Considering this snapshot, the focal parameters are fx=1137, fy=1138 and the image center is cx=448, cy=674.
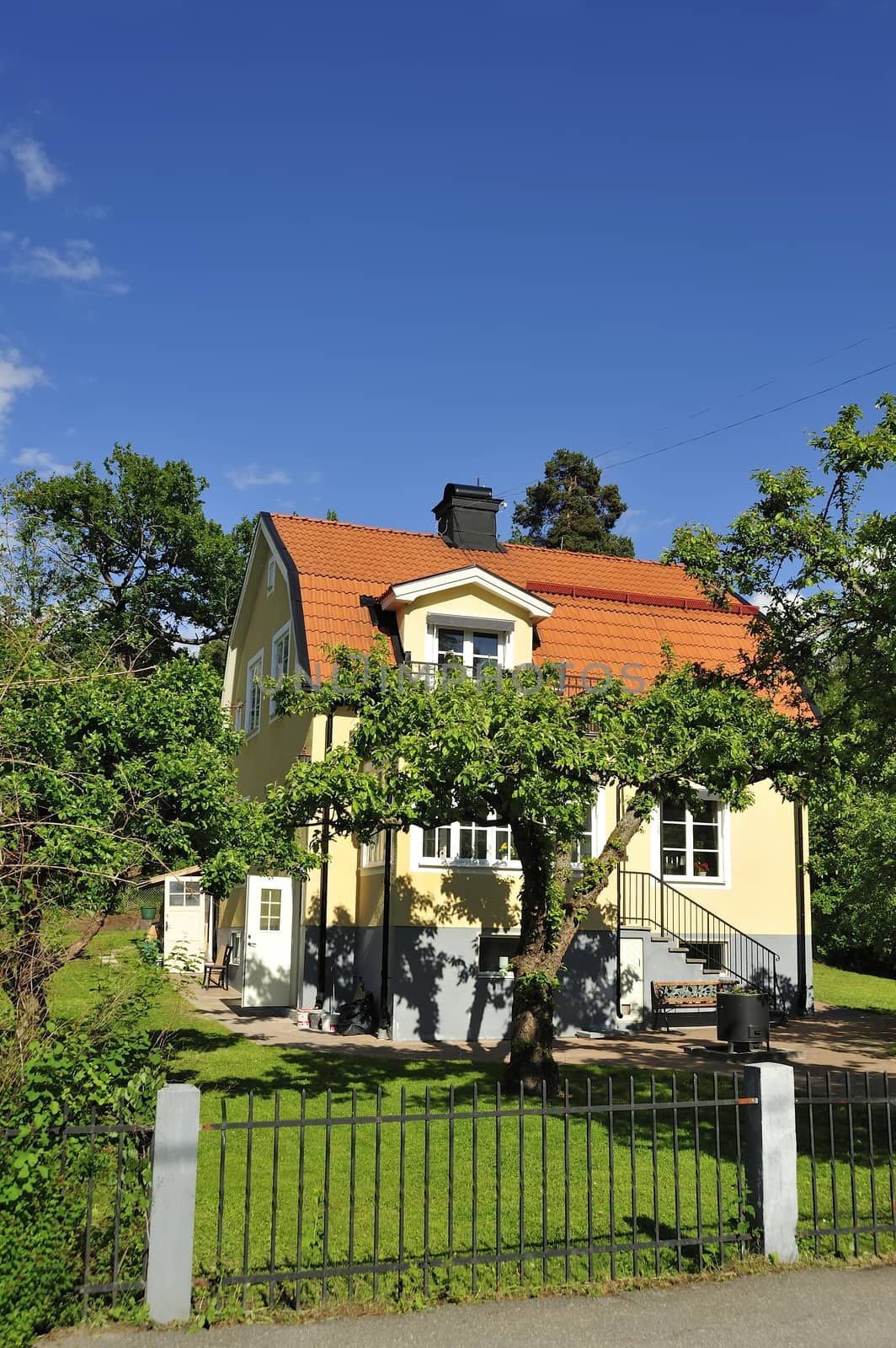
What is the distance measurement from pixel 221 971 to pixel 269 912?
4598mm

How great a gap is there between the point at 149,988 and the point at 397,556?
1500cm

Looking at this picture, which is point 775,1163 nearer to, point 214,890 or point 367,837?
point 367,837

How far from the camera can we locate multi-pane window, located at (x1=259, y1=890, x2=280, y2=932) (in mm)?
20797

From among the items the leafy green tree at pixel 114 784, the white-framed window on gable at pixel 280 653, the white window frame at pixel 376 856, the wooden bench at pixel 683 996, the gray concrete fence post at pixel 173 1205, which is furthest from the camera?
the white-framed window on gable at pixel 280 653

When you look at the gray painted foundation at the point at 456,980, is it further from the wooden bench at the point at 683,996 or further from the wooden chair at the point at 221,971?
the wooden chair at the point at 221,971

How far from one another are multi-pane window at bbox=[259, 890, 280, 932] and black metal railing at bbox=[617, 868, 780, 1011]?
630cm

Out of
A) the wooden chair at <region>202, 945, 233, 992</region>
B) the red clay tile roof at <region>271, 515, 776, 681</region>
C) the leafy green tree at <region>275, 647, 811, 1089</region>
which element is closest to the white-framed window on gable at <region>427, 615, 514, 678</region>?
the red clay tile roof at <region>271, 515, 776, 681</region>

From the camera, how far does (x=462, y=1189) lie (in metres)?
8.74

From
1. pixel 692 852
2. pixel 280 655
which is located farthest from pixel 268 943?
pixel 692 852

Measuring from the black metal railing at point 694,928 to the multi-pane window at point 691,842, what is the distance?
59cm

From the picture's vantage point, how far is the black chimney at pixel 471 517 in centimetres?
2417

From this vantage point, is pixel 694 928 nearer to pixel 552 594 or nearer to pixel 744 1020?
pixel 744 1020

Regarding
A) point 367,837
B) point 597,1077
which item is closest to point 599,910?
point 597,1077

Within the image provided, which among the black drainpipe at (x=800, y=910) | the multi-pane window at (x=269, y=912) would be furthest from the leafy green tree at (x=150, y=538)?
the black drainpipe at (x=800, y=910)
